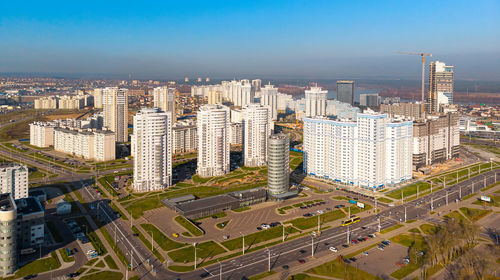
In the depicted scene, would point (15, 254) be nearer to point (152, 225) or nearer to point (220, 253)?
point (152, 225)

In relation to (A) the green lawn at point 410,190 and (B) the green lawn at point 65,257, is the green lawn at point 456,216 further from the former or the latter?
(B) the green lawn at point 65,257

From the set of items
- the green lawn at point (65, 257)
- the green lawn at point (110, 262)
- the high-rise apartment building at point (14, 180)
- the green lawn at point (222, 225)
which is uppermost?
the high-rise apartment building at point (14, 180)

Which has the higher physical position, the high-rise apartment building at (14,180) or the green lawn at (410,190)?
the high-rise apartment building at (14,180)

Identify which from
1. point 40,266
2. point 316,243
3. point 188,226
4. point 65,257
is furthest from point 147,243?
point 316,243

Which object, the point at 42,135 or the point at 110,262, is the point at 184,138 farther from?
the point at 110,262

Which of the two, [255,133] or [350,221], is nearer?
[350,221]

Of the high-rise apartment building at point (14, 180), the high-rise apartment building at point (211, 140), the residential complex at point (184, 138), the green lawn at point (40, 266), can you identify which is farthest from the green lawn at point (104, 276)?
the residential complex at point (184, 138)
